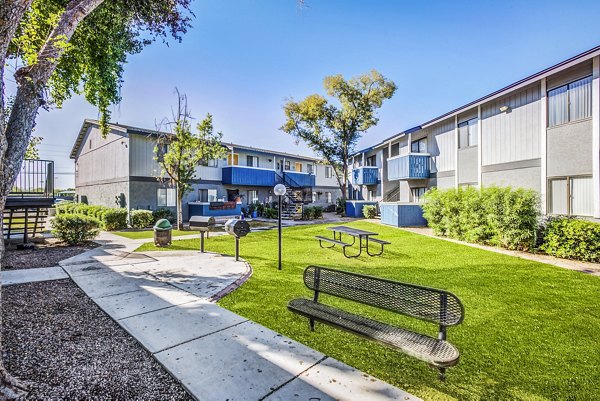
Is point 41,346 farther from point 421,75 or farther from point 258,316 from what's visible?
point 421,75

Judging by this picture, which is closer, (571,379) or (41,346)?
(571,379)

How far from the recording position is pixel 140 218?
1873 cm

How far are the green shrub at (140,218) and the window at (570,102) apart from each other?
2200cm

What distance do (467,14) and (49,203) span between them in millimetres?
17802

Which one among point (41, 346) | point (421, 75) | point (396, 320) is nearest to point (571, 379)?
point (396, 320)

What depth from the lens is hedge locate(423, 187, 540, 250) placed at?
10266 mm

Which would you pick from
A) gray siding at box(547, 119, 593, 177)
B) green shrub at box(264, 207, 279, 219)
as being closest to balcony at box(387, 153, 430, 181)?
gray siding at box(547, 119, 593, 177)

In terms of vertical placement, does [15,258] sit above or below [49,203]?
below

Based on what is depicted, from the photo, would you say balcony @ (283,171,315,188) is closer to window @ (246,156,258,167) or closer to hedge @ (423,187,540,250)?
window @ (246,156,258,167)

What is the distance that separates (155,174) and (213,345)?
20.3 m

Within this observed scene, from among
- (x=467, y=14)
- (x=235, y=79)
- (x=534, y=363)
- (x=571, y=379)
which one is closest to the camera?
(x=571, y=379)

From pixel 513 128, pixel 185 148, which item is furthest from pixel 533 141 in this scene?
pixel 185 148

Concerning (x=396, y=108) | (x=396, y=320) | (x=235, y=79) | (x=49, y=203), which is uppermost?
(x=396, y=108)

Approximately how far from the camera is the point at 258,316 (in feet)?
15.2
